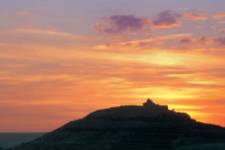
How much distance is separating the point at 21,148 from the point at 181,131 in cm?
3345

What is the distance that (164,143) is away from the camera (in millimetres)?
161000

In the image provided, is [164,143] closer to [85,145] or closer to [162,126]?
[162,126]

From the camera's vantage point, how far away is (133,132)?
163375mm

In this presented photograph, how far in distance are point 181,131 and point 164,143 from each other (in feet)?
19.1

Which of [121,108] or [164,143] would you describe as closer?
[164,143]

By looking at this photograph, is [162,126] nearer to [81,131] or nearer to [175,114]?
[175,114]

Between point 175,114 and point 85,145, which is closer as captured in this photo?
point 85,145

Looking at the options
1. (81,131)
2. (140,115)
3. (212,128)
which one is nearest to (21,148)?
(81,131)

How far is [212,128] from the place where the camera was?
17050cm

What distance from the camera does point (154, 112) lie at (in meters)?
169

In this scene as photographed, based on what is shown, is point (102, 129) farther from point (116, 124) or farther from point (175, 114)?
point (175, 114)

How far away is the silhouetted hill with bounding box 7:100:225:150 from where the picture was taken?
160 meters

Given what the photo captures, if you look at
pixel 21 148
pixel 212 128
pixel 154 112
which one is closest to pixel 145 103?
pixel 154 112

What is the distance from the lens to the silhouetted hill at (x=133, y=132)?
6284 inches
